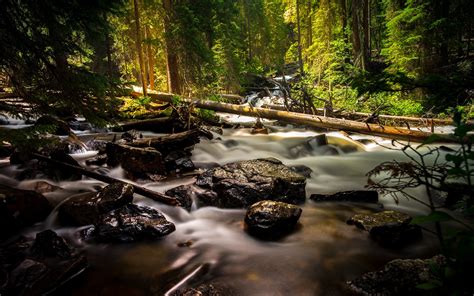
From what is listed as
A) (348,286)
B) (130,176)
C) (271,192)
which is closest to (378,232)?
(348,286)

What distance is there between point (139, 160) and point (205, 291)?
501 centimetres

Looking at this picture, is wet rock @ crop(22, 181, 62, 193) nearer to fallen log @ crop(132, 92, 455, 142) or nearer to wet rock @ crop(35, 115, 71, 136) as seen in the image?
wet rock @ crop(35, 115, 71, 136)

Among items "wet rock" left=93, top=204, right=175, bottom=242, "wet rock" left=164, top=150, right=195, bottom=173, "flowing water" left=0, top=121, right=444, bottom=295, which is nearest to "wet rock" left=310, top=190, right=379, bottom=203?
"flowing water" left=0, top=121, right=444, bottom=295

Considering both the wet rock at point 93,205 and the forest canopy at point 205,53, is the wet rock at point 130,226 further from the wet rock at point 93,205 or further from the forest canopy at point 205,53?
the forest canopy at point 205,53

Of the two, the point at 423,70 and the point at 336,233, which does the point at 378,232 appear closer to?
the point at 336,233

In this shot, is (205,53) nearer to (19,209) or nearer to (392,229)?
(19,209)

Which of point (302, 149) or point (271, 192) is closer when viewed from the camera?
point (271, 192)

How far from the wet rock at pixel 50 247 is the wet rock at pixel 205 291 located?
1920mm

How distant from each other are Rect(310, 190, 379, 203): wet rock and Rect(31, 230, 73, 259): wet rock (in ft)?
16.7

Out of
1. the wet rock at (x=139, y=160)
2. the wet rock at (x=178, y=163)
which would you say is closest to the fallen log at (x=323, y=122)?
the wet rock at (x=178, y=163)

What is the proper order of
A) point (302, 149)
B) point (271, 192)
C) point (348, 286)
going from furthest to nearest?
point (302, 149), point (271, 192), point (348, 286)

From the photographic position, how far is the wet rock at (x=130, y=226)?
17.1 feet

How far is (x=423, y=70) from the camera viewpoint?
15047 millimetres

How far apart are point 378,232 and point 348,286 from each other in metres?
1.50
